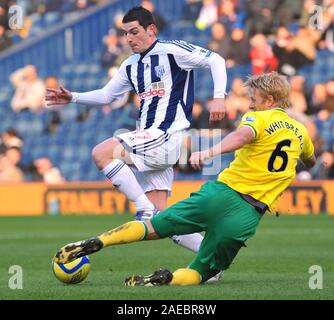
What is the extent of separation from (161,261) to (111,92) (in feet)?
7.06

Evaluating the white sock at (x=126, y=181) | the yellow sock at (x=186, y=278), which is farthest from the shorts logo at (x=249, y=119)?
the white sock at (x=126, y=181)

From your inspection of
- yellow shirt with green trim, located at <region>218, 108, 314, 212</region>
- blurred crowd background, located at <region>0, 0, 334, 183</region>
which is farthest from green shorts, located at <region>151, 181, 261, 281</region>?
blurred crowd background, located at <region>0, 0, 334, 183</region>

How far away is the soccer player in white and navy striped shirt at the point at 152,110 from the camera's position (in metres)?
8.79

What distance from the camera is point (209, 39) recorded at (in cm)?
2270

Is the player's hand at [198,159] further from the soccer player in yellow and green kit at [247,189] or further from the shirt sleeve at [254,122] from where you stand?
the soccer player in yellow and green kit at [247,189]

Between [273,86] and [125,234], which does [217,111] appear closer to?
[273,86]

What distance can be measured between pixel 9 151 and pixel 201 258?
1445 cm

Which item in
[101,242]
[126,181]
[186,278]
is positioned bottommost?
[186,278]

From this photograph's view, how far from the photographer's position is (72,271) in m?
8.09

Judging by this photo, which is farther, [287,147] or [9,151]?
[9,151]

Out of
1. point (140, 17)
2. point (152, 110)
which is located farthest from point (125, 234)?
point (140, 17)

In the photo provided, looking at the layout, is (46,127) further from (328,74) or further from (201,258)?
(201,258)

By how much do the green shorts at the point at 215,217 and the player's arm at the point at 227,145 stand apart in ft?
1.79
